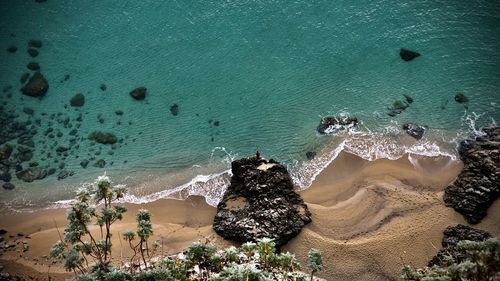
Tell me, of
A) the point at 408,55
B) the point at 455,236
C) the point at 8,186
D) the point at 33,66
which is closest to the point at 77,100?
the point at 33,66

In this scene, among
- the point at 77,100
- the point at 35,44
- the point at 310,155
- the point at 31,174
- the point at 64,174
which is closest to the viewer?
the point at 310,155

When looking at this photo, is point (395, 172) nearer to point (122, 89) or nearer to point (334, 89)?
point (334, 89)

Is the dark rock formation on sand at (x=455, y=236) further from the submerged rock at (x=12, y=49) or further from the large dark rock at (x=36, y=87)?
the submerged rock at (x=12, y=49)

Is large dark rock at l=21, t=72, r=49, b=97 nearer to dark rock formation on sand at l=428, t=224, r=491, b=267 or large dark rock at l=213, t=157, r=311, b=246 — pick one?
large dark rock at l=213, t=157, r=311, b=246

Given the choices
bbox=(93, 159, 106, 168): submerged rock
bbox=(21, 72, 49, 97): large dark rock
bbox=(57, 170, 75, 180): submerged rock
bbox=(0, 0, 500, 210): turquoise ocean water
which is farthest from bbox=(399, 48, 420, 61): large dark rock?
bbox=(21, 72, 49, 97): large dark rock

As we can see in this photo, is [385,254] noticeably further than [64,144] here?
No

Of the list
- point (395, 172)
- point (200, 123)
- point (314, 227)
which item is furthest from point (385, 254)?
point (200, 123)

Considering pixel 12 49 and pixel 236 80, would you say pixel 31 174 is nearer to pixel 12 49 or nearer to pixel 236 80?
pixel 12 49
